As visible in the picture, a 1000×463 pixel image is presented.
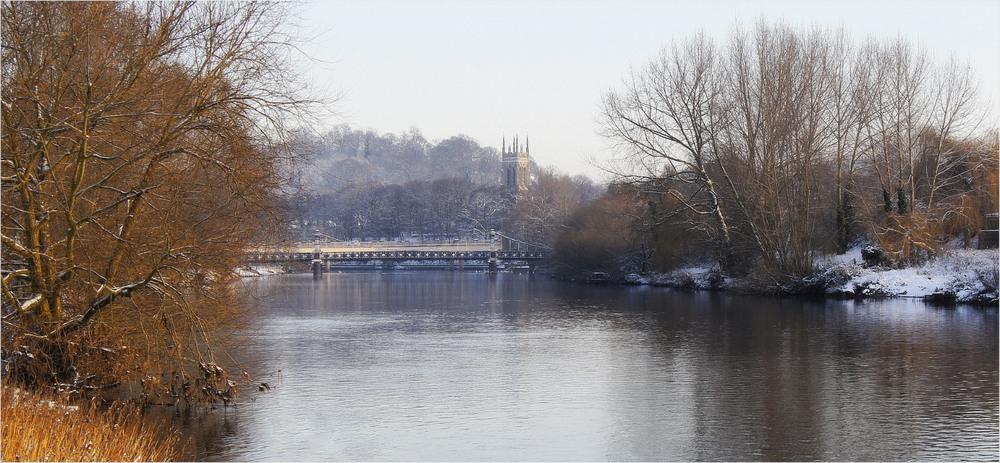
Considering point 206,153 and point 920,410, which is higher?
point 206,153

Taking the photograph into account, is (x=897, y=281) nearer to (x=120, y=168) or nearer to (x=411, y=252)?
(x=120, y=168)

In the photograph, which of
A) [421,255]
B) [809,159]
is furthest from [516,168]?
[809,159]

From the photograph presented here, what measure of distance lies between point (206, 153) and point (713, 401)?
9451 millimetres

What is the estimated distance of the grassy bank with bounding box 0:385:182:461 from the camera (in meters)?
10.0

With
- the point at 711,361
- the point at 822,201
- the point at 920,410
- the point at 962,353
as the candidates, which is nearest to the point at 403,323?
the point at 711,361

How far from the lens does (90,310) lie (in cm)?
1544

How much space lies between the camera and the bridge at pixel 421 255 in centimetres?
9156

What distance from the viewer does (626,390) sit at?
1873cm

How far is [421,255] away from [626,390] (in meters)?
79.4

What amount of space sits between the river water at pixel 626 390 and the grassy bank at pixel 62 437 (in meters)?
0.95

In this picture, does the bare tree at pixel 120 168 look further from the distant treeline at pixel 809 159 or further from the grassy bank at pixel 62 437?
the distant treeline at pixel 809 159

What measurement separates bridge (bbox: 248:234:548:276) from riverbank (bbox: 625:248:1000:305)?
138 ft

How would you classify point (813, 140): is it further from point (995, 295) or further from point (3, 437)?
point (3, 437)

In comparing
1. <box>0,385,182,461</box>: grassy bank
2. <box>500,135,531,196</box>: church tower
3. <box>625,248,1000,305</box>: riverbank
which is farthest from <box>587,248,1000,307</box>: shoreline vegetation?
<box>500,135,531,196</box>: church tower
